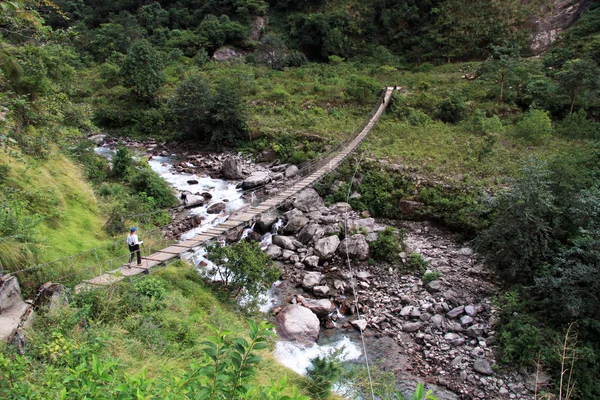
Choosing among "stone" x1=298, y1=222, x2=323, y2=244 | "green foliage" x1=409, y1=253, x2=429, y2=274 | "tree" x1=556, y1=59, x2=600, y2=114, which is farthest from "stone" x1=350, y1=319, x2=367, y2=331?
"tree" x1=556, y1=59, x2=600, y2=114

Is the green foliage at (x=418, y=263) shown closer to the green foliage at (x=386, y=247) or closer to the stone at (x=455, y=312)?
the green foliage at (x=386, y=247)

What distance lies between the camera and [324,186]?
48.3ft

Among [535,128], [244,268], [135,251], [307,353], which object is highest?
[535,128]

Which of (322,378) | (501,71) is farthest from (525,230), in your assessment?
(501,71)

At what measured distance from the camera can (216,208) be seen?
13.2m

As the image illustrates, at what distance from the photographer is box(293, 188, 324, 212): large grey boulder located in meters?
13.5

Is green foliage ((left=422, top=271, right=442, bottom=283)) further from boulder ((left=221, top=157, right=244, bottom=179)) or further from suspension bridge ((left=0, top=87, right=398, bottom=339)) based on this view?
boulder ((left=221, top=157, right=244, bottom=179))

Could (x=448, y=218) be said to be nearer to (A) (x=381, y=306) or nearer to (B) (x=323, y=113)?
(A) (x=381, y=306)

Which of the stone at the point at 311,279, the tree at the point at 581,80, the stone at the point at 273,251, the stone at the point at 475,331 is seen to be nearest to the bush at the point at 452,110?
the tree at the point at 581,80

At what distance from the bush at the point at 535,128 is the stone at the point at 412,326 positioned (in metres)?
11.6

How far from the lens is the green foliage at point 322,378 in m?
5.73

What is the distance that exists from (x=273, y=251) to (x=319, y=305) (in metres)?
2.69

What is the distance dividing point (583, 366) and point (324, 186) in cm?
966

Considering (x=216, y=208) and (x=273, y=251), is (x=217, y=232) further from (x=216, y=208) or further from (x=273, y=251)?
(x=216, y=208)
